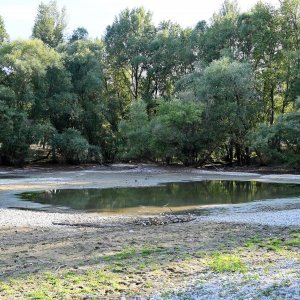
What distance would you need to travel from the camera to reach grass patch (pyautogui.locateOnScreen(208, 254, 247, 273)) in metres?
7.48

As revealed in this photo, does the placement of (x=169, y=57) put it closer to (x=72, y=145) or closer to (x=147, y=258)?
(x=72, y=145)

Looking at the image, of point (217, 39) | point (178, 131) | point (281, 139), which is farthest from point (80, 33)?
point (281, 139)

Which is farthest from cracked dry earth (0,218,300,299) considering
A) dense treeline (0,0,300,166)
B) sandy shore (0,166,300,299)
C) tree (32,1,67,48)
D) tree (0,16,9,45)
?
tree (32,1,67,48)

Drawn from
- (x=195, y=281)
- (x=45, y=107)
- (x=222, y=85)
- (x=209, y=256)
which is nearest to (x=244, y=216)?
(x=209, y=256)

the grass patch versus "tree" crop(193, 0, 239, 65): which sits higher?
"tree" crop(193, 0, 239, 65)

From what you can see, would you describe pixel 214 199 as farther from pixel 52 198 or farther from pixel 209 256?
pixel 209 256

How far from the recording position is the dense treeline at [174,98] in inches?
1889

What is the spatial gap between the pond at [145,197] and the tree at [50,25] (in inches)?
1796

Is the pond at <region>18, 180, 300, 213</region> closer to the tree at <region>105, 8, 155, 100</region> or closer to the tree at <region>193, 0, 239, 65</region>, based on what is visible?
the tree at <region>193, 0, 239, 65</region>

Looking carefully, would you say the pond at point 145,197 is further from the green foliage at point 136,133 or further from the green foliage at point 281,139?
the green foliage at point 136,133

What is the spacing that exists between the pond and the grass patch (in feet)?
33.4

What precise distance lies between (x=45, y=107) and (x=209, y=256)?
156 feet

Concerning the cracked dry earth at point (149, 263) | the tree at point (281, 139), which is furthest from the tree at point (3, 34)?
the cracked dry earth at point (149, 263)

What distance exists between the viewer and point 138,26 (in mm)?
68062
